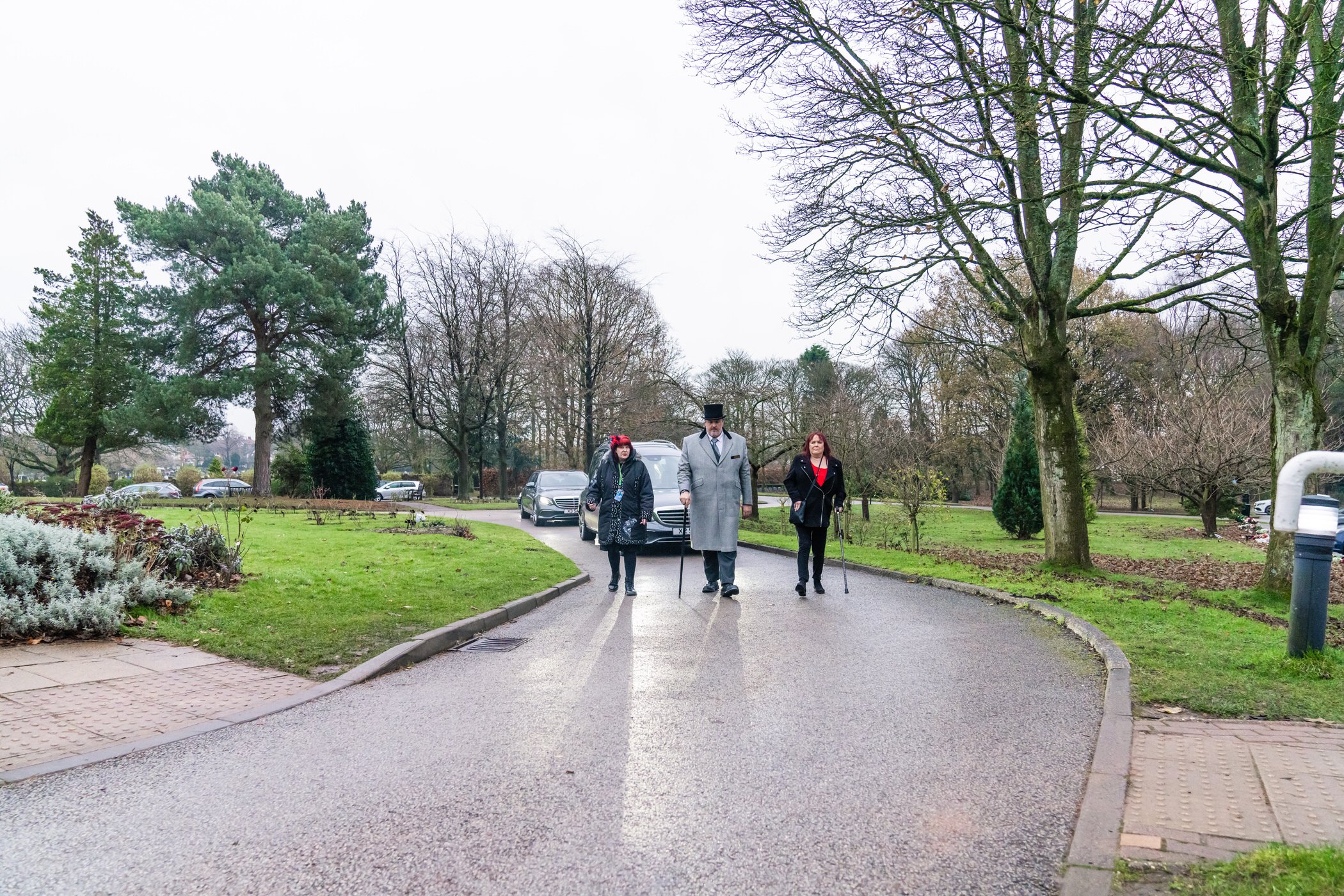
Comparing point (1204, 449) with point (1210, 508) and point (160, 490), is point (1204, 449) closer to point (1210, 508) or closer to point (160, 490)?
point (1210, 508)

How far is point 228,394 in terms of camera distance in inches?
1391

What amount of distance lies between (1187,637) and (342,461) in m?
39.3

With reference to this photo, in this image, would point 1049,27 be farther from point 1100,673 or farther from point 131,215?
point 131,215

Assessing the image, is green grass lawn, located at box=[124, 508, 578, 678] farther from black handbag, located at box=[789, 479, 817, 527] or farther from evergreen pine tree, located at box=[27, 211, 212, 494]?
evergreen pine tree, located at box=[27, 211, 212, 494]

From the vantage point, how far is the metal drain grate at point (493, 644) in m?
7.55

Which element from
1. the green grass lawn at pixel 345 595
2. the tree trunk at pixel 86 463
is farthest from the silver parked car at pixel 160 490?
the green grass lawn at pixel 345 595

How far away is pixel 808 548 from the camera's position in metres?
10.8

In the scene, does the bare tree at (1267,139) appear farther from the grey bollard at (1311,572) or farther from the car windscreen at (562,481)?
the car windscreen at (562,481)

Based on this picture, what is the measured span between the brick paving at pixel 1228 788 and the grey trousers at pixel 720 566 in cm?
592

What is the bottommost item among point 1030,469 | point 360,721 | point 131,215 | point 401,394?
point 360,721

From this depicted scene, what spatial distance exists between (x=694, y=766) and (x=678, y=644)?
10.6ft

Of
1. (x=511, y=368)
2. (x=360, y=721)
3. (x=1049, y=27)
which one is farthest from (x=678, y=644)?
(x=511, y=368)

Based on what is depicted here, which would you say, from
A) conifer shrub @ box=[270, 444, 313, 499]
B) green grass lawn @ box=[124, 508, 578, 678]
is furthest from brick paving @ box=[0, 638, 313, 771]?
conifer shrub @ box=[270, 444, 313, 499]

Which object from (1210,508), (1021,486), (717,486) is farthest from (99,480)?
(1210,508)
